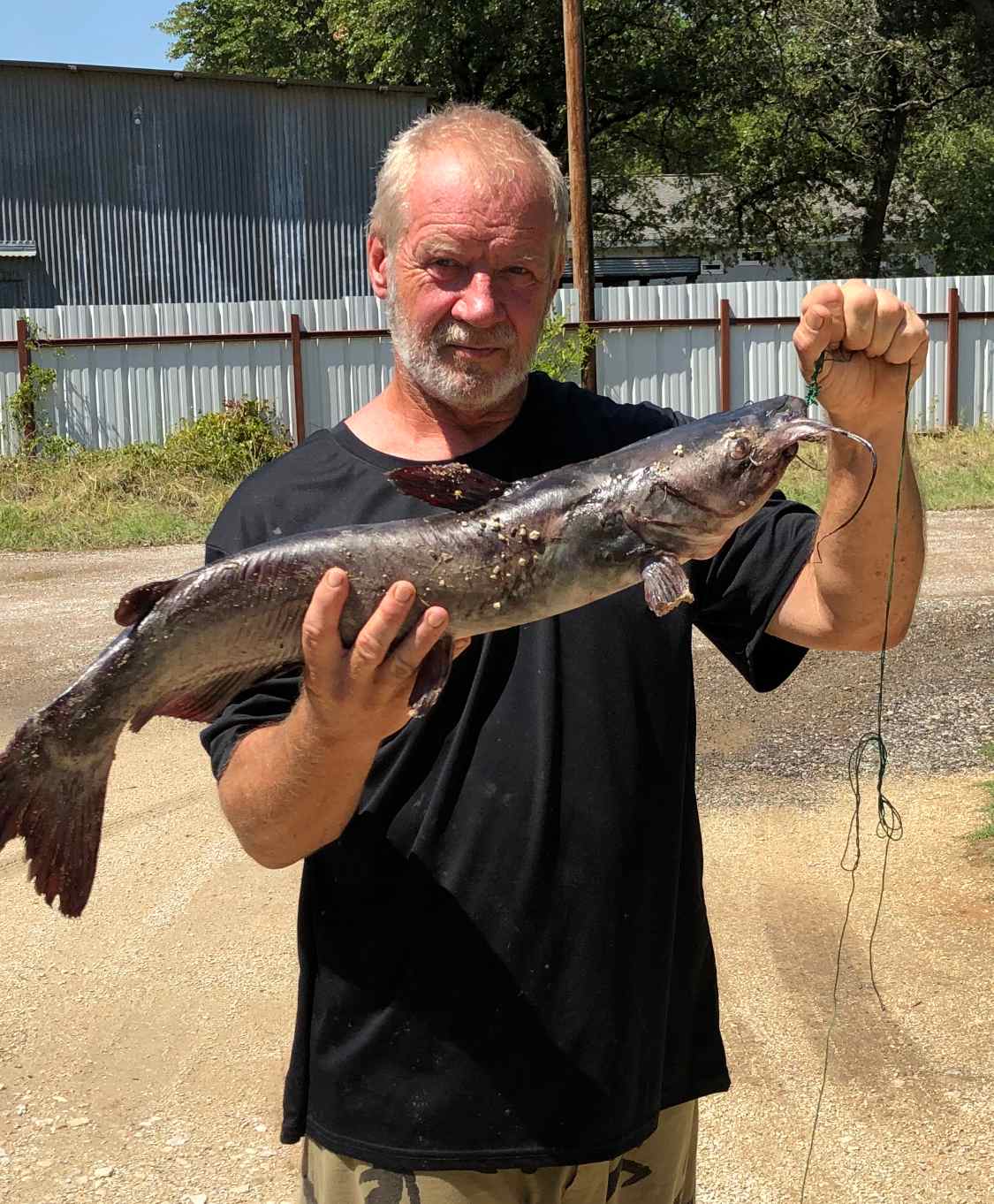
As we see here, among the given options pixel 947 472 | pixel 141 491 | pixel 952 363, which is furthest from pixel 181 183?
pixel 947 472

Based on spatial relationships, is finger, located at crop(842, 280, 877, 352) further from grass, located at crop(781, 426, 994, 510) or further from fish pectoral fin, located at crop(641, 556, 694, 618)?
grass, located at crop(781, 426, 994, 510)

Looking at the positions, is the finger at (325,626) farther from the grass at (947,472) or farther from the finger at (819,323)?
the grass at (947,472)

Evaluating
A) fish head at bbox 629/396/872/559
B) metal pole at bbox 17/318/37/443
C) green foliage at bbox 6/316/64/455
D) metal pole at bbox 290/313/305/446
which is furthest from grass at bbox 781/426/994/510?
fish head at bbox 629/396/872/559

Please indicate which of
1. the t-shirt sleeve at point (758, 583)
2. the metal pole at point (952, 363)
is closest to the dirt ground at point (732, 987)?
the t-shirt sleeve at point (758, 583)

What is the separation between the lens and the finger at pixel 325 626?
6.84 ft

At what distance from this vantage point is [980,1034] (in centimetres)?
454

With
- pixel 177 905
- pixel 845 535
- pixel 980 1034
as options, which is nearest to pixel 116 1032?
pixel 177 905

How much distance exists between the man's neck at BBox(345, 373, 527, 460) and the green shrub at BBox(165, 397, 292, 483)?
627 inches

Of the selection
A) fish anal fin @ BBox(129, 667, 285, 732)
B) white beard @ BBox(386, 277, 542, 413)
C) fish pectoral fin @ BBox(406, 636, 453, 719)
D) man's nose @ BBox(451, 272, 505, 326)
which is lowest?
fish anal fin @ BBox(129, 667, 285, 732)

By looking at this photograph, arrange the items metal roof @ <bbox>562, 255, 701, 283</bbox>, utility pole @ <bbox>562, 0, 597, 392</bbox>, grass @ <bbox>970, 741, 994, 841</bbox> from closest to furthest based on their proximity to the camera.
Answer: grass @ <bbox>970, 741, 994, 841</bbox>, utility pole @ <bbox>562, 0, 597, 392</bbox>, metal roof @ <bbox>562, 255, 701, 283</bbox>

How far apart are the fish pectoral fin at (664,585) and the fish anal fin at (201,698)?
2.17ft

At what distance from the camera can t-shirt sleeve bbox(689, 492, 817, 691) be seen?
2555mm

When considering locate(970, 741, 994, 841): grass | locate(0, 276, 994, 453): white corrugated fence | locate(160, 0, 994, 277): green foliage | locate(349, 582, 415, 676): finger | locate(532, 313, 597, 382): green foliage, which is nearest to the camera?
locate(349, 582, 415, 676): finger

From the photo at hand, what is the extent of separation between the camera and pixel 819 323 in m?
2.20
